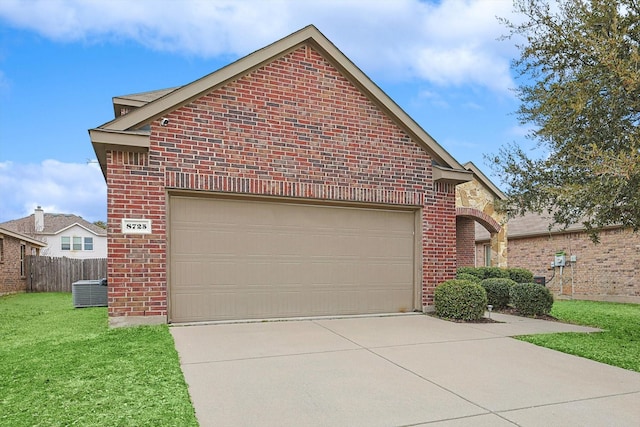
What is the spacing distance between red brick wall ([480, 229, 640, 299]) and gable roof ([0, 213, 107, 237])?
33436 millimetres

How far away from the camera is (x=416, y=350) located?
6.19m

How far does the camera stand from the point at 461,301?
28.9ft

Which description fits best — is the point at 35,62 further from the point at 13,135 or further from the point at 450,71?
the point at 450,71

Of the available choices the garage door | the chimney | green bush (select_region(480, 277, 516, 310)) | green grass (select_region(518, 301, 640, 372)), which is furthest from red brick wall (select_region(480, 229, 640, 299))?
Result: the chimney

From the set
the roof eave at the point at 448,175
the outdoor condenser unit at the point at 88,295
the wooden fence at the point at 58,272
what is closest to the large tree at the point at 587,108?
the roof eave at the point at 448,175

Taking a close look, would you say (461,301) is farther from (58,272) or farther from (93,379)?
(58,272)

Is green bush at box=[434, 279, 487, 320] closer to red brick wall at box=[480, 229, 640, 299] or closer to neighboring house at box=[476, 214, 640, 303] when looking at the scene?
neighboring house at box=[476, 214, 640, 303]

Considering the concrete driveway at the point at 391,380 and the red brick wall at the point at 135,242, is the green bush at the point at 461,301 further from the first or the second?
the red brick wall at the point at 135,242

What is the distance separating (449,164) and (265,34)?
9.11 m

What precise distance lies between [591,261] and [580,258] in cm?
46

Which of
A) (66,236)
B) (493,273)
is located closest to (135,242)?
(493,273)

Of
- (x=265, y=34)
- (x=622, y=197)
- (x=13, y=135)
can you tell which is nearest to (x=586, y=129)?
(x=622, y=197)

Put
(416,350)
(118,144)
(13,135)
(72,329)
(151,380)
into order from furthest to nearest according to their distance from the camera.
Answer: (13,135) → (72,329) → (118,144) → (416,350) → (151,380)

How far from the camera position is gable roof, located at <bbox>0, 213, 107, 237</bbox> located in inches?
1438
